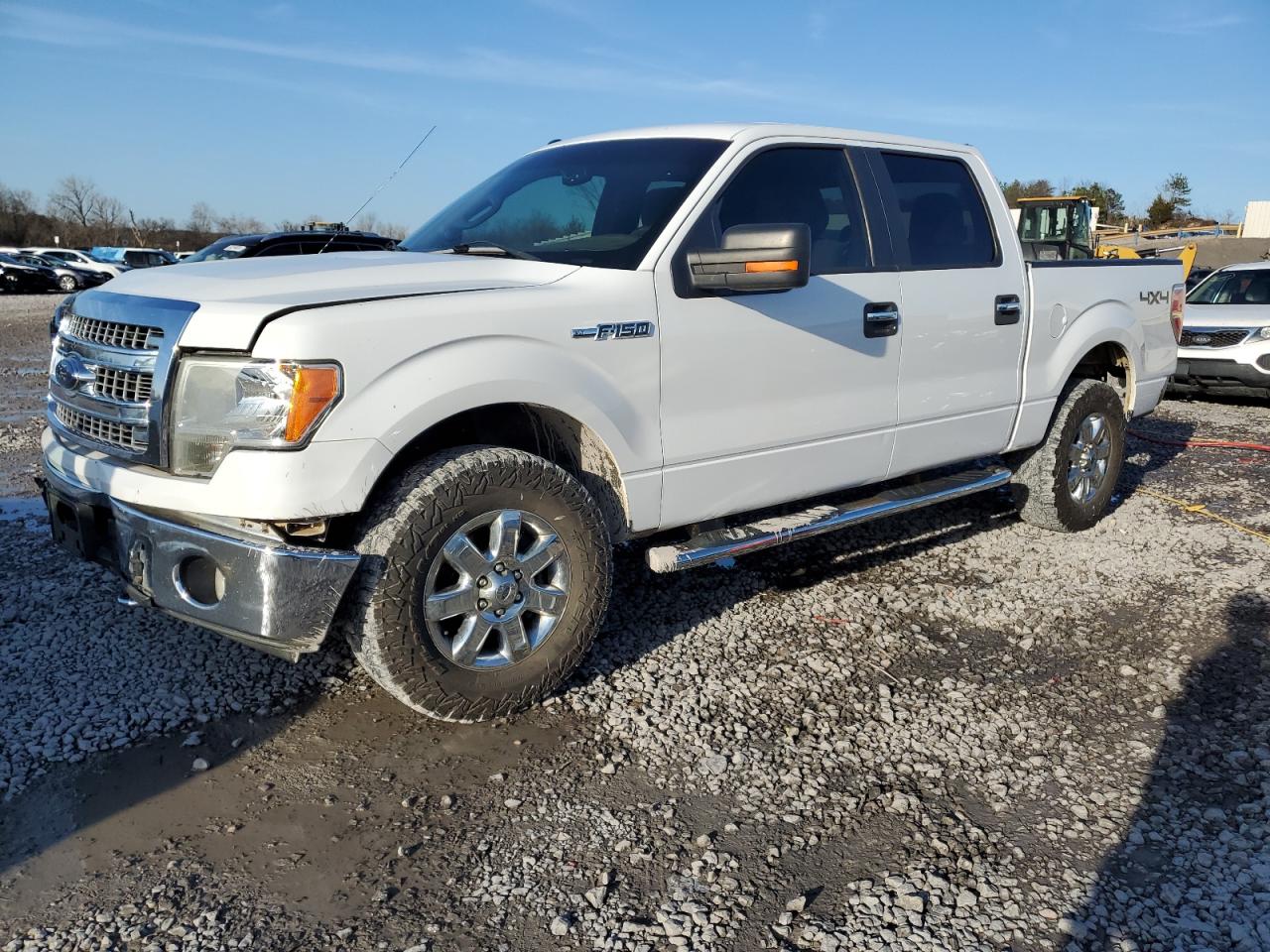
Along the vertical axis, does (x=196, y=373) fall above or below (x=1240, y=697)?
above

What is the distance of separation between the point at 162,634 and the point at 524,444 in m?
1.63

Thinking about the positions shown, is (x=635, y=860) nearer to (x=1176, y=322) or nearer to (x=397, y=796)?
(x=397, y=796)

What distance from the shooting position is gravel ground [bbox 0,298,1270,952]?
2455 millimetres

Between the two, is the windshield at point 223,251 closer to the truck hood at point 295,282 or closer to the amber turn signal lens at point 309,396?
the truck hood at point 295,282

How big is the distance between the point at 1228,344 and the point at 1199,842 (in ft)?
31.8

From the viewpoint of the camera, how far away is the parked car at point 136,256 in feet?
118

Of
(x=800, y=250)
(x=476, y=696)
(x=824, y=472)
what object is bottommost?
(x=476, y=696)

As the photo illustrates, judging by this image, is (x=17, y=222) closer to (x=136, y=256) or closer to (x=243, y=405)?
(x=136, y=256)

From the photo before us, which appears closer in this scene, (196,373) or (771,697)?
(196,373)

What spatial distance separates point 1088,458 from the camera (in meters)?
5.85

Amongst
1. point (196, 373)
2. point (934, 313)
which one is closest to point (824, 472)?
point (934, 313)

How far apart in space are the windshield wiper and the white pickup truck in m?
0.01

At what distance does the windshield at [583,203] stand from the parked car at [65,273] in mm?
34935

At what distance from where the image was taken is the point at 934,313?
4527 millimetres
